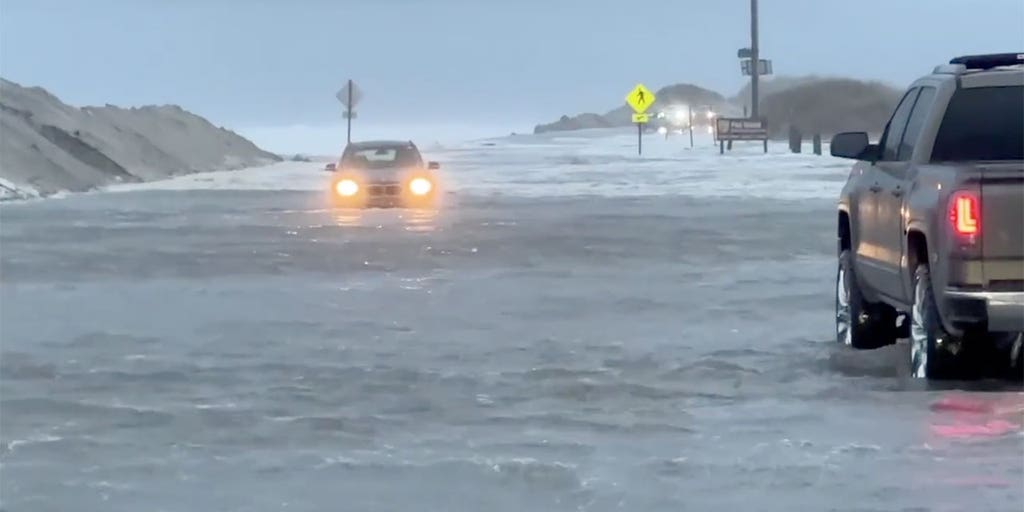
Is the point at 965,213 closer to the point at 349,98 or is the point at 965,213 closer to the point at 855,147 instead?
the point at 855,147

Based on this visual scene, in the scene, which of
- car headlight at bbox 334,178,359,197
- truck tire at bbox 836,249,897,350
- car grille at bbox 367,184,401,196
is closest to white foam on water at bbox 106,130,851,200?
car grille at bbox 367,184,401,196

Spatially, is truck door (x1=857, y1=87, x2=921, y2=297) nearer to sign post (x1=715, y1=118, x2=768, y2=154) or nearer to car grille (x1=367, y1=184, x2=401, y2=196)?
car grille (x1=367, y1=184, x2=401, y2=196)

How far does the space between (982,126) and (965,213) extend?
1379 mm

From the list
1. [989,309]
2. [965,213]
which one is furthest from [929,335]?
[965,213]

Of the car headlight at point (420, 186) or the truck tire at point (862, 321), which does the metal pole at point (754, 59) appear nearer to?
the car headlight at point (420, 186)

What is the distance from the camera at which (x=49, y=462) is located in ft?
26.9

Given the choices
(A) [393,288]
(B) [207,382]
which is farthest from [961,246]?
(A) [393,288]

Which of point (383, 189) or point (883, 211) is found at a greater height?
point (883, 211)

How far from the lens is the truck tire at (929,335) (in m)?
9.72

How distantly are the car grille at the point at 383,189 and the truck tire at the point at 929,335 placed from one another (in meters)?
20.1

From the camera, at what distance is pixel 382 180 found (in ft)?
97.5

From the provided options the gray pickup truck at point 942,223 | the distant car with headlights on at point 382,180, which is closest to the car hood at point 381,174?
the distant car with headlights on at point 382,180

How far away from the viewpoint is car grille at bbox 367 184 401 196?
29672mm

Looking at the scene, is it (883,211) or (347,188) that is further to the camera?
(347,188)
